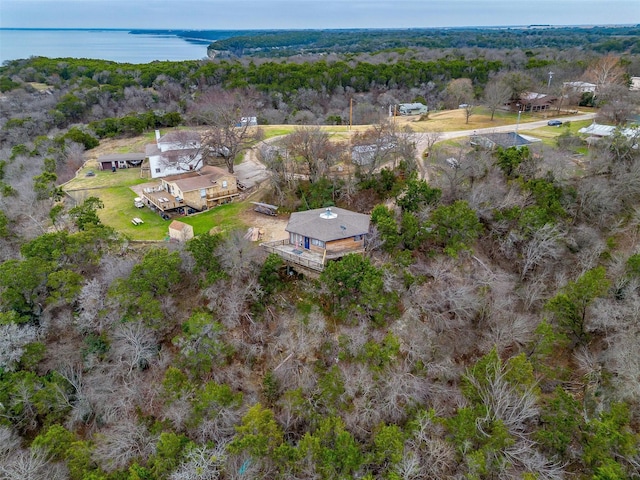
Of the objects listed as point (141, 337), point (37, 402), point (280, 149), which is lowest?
point (37, 402)

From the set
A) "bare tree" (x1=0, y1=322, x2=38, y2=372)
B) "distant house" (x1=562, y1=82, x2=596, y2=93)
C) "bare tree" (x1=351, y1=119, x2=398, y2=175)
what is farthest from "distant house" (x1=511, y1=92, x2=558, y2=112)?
"bare tree" (x1=0, y1=322, x2=38, y2=372)

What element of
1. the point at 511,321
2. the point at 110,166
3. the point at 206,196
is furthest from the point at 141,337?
the point at 110,166

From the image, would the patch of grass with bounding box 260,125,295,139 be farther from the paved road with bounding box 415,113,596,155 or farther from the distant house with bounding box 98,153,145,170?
the paved road with bounding box 415,113,596,155

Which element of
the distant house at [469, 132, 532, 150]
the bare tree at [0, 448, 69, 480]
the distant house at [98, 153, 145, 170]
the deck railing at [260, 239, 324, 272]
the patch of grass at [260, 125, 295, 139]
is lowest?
the bare tree at [0, 448, 69, 480]

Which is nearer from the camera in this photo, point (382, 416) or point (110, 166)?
point (382, 416)

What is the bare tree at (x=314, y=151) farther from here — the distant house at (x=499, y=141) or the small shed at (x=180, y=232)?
the distant house at (x=499, y=141)

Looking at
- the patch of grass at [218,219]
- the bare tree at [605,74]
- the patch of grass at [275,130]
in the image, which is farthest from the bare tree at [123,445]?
the bare tree at [605,74]

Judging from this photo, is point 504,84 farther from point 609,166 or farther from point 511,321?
point 511,321
